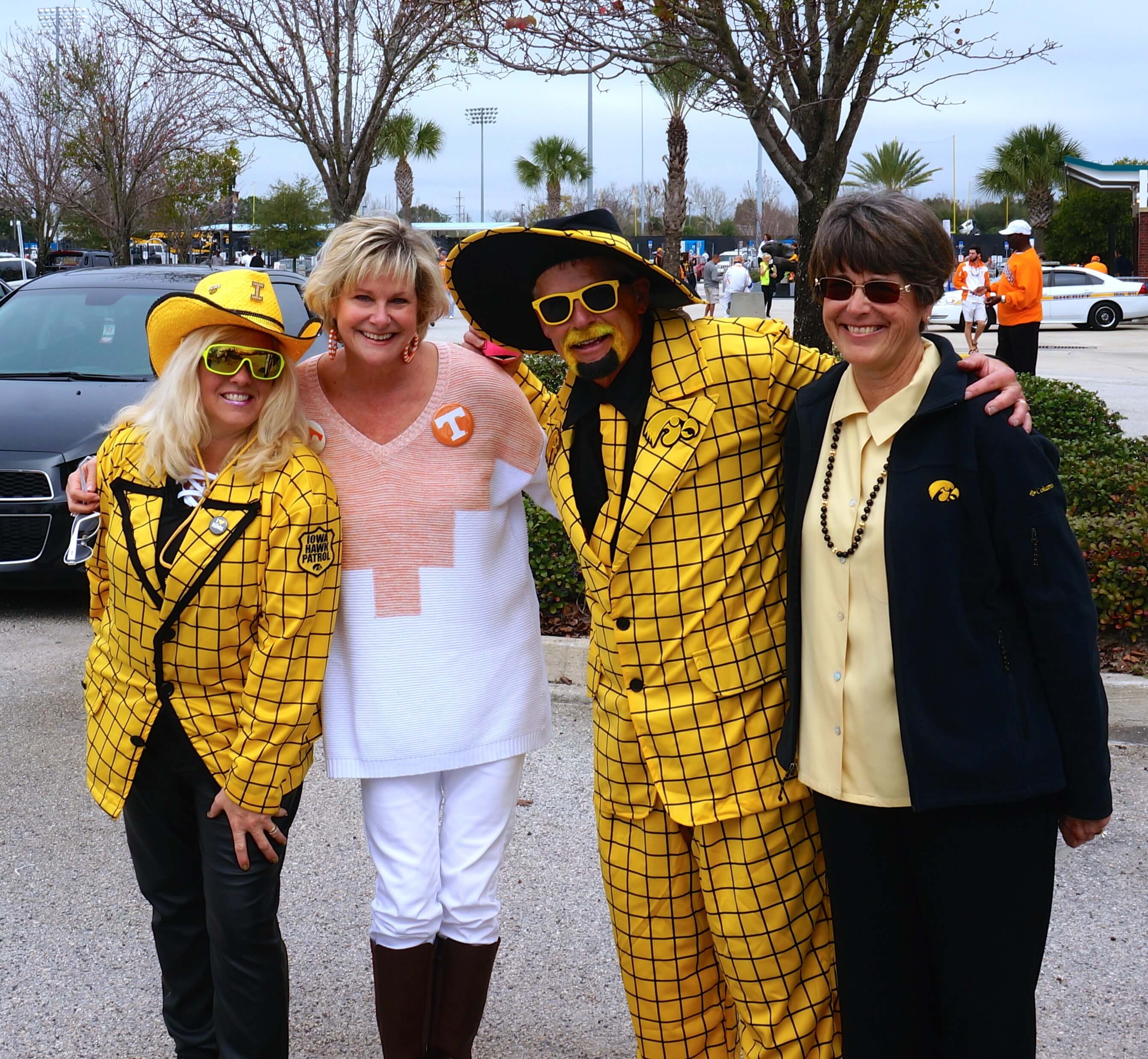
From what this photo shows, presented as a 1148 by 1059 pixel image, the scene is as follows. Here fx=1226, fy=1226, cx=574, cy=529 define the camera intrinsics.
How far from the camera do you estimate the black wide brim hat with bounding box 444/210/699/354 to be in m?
2.46

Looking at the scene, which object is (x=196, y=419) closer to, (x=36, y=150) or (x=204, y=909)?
(x=204, y=909)

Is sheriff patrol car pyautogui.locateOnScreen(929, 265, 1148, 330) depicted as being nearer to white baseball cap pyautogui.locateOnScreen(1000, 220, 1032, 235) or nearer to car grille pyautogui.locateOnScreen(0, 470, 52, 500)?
white baseball cap pyautogui.locateOnScreen(1000, 220, 1032, 235)

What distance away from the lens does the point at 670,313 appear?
99.8 inches

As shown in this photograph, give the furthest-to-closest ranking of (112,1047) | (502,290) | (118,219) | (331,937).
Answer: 1. (118,219)
2. (331,937)
3. (112,1047)
4. (502,290)

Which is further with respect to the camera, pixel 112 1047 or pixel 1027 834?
pixel 112 1047

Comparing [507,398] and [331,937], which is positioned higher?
[507,398]

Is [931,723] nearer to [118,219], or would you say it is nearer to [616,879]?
[616,879]

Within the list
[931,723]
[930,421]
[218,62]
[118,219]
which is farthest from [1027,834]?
[118,219]

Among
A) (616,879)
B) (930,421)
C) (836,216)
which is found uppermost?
(836,216)

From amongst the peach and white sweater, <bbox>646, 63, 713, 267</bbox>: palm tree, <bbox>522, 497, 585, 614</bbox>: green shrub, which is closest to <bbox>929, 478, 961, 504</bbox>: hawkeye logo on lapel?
the peach and white sweater

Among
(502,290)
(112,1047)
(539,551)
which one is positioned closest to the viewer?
(502,290)

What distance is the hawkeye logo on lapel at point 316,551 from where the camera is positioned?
2455 millimetres

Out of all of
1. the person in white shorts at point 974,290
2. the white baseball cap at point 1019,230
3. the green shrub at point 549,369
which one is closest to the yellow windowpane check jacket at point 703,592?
Result: the green shrub at point 549,369

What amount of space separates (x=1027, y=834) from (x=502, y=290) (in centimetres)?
159
